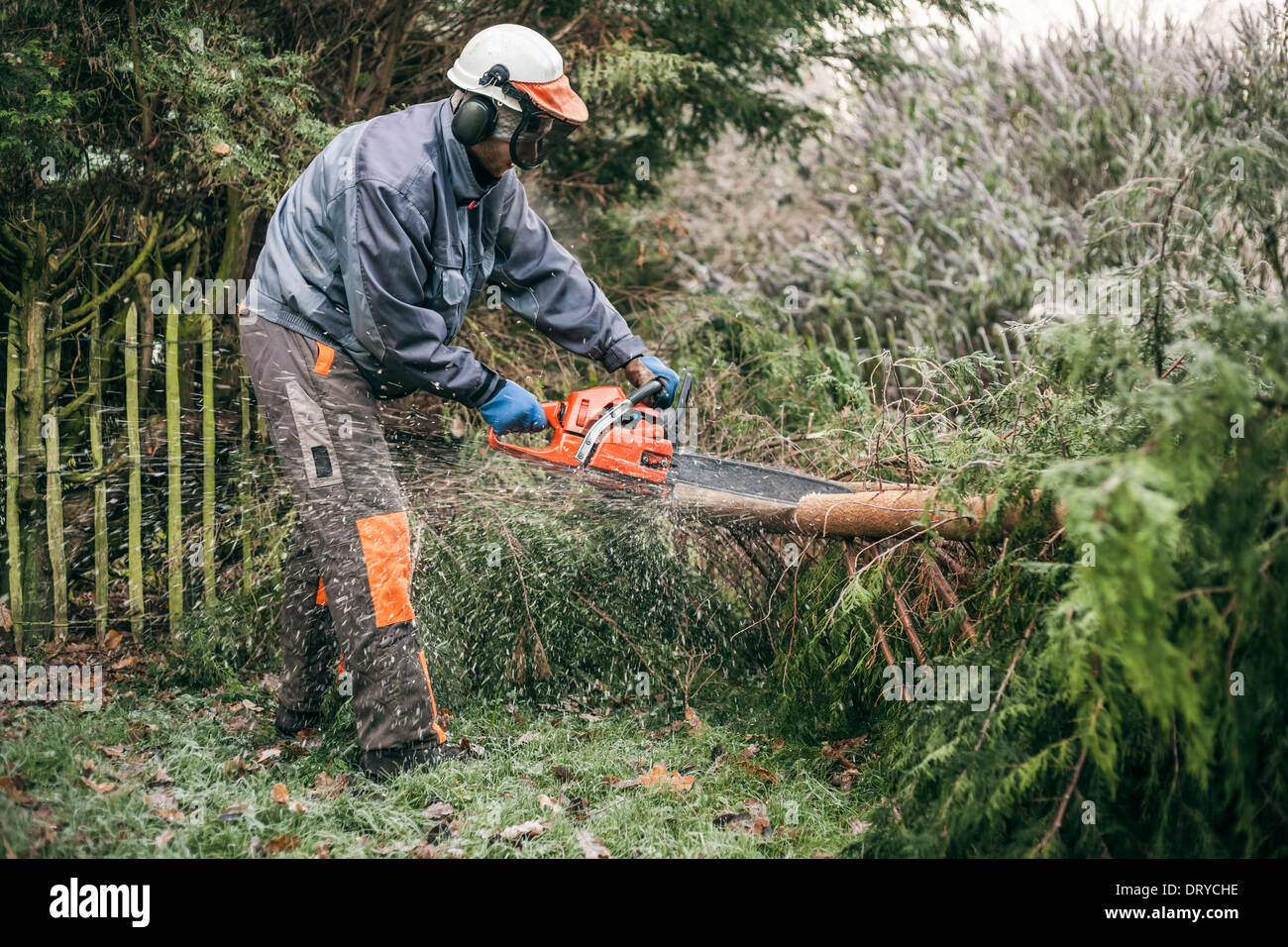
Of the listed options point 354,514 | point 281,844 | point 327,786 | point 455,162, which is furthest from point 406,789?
point 455,162

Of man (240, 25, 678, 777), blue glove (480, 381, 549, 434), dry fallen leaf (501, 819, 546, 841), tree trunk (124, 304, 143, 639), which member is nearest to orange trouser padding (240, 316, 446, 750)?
man (240, 25, 678, 777)

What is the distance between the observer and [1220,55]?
21.9 feet

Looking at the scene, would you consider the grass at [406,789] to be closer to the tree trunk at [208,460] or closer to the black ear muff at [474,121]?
the tree trunk at [208,460]

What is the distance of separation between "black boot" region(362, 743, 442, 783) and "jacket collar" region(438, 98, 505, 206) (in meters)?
1.78

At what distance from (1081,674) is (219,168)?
12.2ft

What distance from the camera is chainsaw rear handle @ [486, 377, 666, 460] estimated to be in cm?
312

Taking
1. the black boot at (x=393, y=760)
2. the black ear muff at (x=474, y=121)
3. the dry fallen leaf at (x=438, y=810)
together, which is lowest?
the dry fallen leaf at (x=438, y=810)

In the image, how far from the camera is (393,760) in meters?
2.92

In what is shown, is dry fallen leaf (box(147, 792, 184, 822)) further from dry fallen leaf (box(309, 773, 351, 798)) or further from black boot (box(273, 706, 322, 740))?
black boot (box(273, 706, 322, 740))

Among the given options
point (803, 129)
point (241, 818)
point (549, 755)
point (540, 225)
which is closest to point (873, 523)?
point (549, 755)

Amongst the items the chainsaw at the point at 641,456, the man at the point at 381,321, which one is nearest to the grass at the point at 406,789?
the man at the point at 381,321

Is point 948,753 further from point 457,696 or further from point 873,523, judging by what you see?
point 457,696

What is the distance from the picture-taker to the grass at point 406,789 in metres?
2.49

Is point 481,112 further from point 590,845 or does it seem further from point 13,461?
point 13,461
